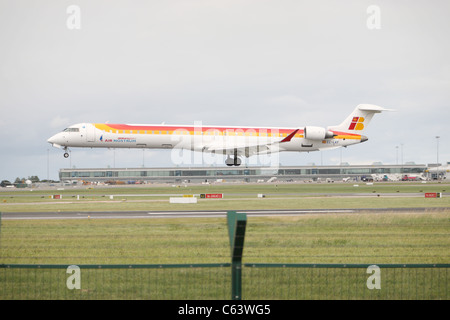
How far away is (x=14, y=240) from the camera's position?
1395 centimetres

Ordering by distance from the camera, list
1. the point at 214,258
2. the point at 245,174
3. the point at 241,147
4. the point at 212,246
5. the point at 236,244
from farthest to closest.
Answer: the point at 245,174 < the point at 241,147 < the point at 212,246 < the point at 214,258 < the point at 236,244

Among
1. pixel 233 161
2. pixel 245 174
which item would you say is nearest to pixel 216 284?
pixel 233 161

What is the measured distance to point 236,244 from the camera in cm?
828

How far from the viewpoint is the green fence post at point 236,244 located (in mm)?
7957

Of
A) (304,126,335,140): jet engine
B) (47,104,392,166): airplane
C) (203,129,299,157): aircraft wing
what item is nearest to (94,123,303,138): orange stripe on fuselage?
(47,104,392,166): airplane

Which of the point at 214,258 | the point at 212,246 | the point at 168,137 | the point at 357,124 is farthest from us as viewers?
the point at 357,124

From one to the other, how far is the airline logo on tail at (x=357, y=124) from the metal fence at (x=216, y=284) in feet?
188

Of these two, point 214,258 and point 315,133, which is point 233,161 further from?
point 214,258

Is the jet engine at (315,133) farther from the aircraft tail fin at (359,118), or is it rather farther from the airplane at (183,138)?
the aircraft tail fin at (359,118)

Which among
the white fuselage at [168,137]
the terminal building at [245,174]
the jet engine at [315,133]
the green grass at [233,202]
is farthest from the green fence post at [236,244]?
the terminal building at [245,174]

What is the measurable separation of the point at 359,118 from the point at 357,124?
2.79ft
